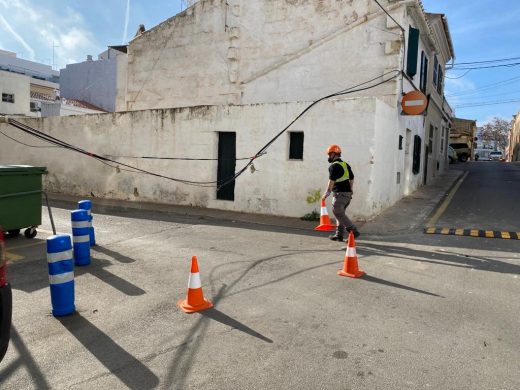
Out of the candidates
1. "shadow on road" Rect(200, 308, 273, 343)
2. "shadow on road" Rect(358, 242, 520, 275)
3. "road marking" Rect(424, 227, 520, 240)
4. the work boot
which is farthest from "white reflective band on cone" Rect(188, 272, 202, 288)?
"road marking" Rect(424, 227, 520, 240)

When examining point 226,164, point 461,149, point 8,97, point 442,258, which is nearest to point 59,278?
point 442,258

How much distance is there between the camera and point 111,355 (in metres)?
3.43

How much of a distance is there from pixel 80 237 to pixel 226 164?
20.9ft

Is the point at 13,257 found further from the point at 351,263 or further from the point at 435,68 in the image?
the point at 435,68

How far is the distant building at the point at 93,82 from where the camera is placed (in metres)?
32.0

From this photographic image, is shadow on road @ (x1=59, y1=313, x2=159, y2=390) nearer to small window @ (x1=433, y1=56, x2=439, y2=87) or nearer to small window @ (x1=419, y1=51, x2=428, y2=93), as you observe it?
small window @ (x1=419, y1=51, x2=428, y2=93)

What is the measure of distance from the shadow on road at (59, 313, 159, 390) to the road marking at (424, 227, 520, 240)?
7.11 m

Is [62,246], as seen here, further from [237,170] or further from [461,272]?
[237,170]

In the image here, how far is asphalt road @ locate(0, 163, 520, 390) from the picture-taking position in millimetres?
3143

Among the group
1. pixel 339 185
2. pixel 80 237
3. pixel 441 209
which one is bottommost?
pixel 80 237

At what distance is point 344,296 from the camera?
4.89 meters

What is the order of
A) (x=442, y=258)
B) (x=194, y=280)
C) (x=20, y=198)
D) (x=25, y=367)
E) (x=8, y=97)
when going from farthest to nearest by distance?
1. (x=8, y=97)
2. (x=20, y=198)
3. (x=442, y=258)
4. (x=194, y=280)
5. (x=25, y=367)

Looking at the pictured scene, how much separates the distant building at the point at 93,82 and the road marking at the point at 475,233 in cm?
2746

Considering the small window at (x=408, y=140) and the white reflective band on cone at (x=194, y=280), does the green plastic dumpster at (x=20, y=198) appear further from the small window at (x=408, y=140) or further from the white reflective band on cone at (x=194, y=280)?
the small window at (x=408, y=140)
